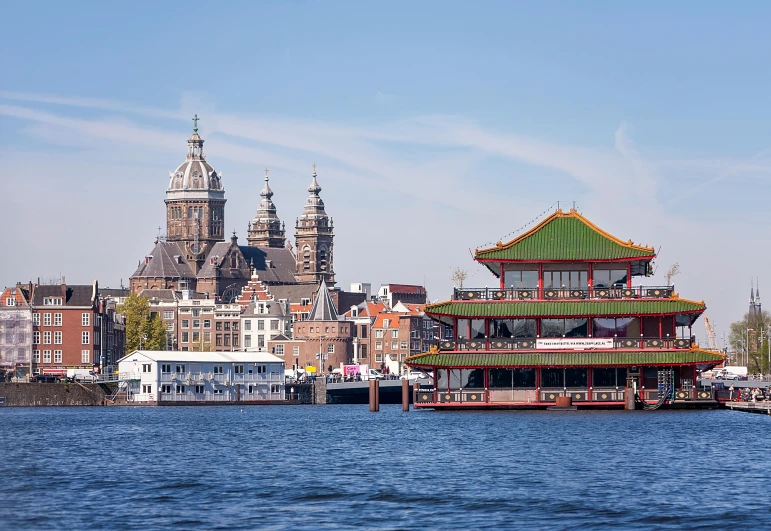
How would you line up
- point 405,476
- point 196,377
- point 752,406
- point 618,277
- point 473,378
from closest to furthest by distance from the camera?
point 405,476 < point 752,406 < point 618,277 < point 473,378 < point 196,377

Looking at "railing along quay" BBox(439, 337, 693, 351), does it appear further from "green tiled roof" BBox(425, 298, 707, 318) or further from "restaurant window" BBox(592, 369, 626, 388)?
"green tiled roof" BBox(425, 298, 707, 318)

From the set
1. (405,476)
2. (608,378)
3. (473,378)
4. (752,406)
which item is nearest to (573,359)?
(608,378)

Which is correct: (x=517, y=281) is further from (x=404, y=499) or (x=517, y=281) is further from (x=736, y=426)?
(x=404, y=499)

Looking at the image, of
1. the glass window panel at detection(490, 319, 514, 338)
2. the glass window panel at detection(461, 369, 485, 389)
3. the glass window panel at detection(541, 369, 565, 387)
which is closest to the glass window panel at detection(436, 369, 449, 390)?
the glass window panel at detection(461, 369, 485, 389)

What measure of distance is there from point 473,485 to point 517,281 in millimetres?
52726

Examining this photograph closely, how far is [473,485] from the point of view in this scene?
186 ft

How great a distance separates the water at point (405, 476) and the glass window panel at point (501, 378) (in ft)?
43.0

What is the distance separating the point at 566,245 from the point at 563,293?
3.37 meters

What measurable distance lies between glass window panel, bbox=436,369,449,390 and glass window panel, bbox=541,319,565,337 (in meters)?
7.79

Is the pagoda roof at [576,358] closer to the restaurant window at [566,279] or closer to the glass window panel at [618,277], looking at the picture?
the restaurant window at [566,279]

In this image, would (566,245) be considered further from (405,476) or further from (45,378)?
(45,378)

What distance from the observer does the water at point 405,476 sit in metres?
48.2

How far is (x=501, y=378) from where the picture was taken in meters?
109

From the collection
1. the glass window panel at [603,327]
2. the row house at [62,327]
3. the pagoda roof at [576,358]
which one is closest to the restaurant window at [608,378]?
the pagoda roof at [576,358]
